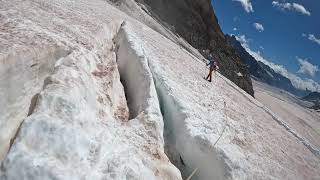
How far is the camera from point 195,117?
20016 millimetres

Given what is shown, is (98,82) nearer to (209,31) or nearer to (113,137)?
(113,137)

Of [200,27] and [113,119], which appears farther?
[200,27]

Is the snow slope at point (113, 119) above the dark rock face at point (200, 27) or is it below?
above

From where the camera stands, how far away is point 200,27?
123 metres

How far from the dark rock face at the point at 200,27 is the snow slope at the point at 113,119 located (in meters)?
82.4

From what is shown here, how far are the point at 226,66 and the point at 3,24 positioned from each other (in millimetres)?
102315

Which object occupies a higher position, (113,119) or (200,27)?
(113,119)

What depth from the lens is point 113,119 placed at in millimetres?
16297

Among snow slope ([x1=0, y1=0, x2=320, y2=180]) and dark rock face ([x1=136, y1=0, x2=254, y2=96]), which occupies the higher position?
snow slope ([x1=0, y1=0, x2=320, y2=180])

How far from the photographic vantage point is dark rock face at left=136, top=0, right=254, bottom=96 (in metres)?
111

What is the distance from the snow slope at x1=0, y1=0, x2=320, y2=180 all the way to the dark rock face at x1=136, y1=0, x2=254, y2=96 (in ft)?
270

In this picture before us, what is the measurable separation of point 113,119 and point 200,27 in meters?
109

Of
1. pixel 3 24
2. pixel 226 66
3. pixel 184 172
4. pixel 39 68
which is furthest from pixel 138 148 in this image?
pixel 226 66

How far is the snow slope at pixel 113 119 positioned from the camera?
13094mm
